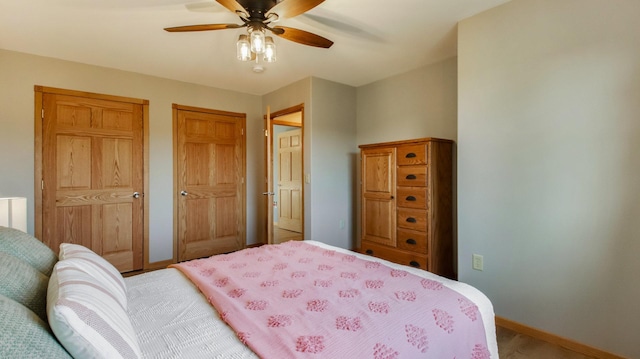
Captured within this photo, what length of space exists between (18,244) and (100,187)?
2443mm

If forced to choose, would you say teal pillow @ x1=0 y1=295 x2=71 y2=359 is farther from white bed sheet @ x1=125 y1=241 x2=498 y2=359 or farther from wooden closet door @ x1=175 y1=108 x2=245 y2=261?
wooden closet door @ x1=175 y1=108 x2=245 y2=261

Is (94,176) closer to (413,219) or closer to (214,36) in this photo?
(214,36)

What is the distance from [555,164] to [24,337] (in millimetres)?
2554

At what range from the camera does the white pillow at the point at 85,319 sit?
69cm

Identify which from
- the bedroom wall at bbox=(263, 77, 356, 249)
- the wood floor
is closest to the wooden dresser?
the bedroom wall at bbox=(263, 77, 356, 249)

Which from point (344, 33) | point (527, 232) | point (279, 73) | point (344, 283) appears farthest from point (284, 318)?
point (279, 73)

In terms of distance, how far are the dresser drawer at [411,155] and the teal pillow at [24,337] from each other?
2.75 metres

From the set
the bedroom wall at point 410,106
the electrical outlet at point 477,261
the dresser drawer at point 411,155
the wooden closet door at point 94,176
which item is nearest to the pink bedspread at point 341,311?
the electrical outlet at point 477,261

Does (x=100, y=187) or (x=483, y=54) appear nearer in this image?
(x=483, y=54)

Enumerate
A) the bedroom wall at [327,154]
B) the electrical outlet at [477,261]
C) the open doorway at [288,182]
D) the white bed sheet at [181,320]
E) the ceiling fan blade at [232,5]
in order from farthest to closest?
the open doorway at [288,182] < the bedroom wall at [327,154] < the electrical outlet at [477,261] < the ceiling fan blade at [232,5] < the white bed sheet at [181,320]

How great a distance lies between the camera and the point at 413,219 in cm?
296

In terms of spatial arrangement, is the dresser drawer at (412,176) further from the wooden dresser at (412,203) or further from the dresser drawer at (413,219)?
the dresser drawer at (413,219)

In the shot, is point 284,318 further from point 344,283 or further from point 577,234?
point 577,234

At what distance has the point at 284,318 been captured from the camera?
1140 mm
